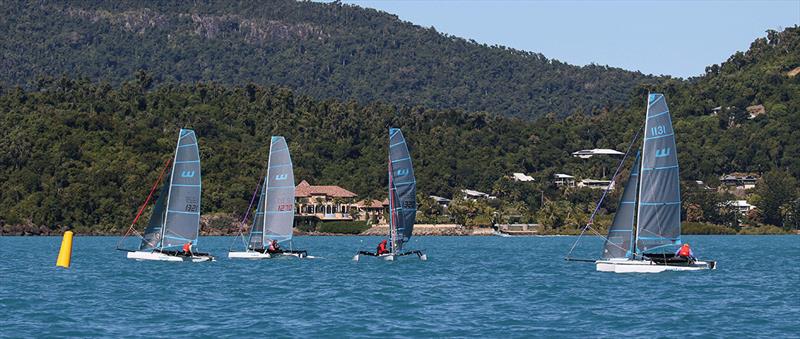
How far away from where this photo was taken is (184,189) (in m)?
70.4

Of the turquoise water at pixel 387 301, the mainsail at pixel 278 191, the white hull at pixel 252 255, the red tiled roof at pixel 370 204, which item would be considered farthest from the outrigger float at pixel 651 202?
the red tiled roof at pixel 370 204

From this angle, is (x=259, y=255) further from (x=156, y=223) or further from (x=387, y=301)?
(x=387, y=301)

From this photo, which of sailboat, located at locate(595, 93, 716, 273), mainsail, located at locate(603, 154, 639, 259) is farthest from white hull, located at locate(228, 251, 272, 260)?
mainsail, located at locate(603, 154, 639, 259)

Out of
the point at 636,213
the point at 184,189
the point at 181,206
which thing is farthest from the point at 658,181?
the point at 181,206

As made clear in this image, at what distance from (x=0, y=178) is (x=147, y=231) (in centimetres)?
9890

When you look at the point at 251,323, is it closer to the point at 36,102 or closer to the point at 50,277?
the point at 50,277

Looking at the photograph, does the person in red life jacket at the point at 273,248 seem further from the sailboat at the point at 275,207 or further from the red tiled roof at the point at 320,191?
the red tiled roof at the point at 320,191

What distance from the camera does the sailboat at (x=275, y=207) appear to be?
75.5m

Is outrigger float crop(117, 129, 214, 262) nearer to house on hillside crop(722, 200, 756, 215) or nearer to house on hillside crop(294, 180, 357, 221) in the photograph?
house on hillside crop(294, 180, 357, 221)

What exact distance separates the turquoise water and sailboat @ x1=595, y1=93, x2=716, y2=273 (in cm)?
142

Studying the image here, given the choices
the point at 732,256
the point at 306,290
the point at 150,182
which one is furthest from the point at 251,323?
the point at 150,182

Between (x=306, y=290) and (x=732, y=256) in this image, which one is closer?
(x=306, y=290)

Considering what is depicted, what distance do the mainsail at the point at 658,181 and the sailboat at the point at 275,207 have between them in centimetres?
2483

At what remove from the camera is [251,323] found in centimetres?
4038
